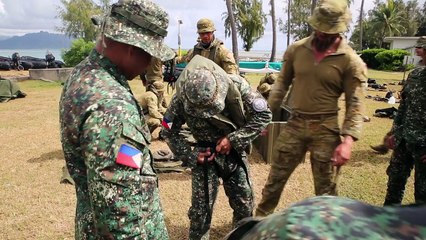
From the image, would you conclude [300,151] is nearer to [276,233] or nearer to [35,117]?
[276,233]

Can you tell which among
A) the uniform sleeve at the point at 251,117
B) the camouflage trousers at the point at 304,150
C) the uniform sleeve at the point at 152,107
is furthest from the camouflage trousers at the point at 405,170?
the uniform sleeve at the point at 152,107

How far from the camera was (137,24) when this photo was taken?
151 cm

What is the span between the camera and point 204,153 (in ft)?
9.76

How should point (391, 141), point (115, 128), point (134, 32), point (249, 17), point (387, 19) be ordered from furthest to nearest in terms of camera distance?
point (387, 19) → point (249, 17) → point (391, 141) → point (134, 32) → point (115, 128)

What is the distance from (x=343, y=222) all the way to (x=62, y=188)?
16.1 feet

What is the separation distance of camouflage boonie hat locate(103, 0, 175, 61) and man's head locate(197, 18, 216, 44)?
443 cm

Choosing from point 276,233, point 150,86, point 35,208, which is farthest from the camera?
point 150,86

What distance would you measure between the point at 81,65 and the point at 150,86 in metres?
6.30

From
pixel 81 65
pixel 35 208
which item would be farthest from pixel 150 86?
pixel 81 65

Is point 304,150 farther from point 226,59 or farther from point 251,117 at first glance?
point 226,59

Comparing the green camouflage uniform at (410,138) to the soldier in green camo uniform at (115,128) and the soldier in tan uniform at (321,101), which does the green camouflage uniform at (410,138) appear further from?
the soldier in green camo uniform at (115,128)

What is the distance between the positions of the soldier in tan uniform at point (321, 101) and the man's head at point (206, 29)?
9.08 ft

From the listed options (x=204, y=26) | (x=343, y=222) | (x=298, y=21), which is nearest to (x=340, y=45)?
(x=343, y=222)

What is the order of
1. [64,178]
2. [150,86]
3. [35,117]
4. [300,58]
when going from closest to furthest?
[300,58]
[64,178]
[150,86]
[35,117]
